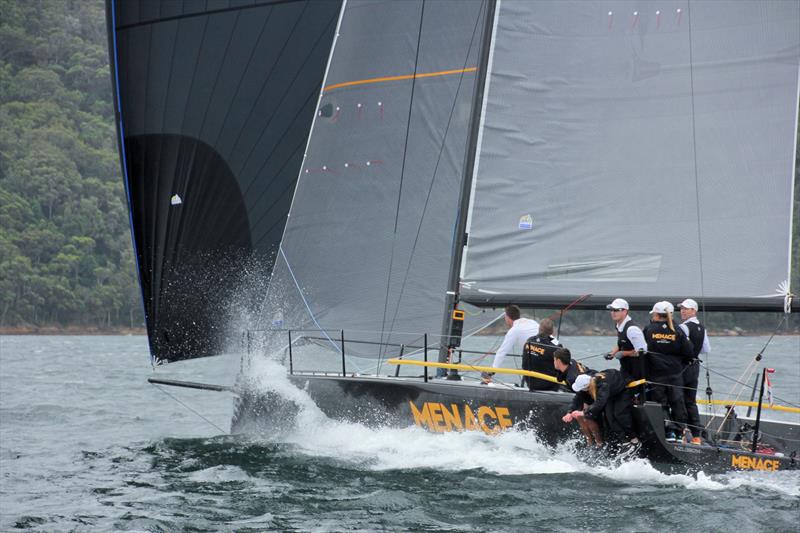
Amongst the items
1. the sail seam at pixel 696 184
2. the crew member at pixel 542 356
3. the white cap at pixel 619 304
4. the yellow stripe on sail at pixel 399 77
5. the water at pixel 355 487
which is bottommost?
the water at pixel 355 487

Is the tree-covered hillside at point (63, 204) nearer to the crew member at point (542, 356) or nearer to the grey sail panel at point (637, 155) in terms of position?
the grey sail panel at point (637, 155)

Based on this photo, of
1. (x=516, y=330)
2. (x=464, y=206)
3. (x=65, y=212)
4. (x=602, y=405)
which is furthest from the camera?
(x=65, y=212)

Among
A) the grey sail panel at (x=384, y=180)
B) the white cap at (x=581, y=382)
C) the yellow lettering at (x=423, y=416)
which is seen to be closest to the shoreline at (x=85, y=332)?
the grey sail panel at (x=384, y=180)

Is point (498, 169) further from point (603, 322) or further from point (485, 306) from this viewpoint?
point (603, 322)

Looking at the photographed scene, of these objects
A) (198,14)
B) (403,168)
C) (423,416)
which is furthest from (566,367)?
(198,14)

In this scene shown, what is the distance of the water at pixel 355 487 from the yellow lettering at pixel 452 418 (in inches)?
3.6

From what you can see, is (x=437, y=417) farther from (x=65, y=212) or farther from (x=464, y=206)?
(x=65, y=212)

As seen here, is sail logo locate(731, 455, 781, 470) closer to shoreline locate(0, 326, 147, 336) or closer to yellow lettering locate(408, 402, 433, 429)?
yellow lettering locate(408, 402, 433, 429)

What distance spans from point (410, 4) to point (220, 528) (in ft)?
20.4

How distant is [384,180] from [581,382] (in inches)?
152

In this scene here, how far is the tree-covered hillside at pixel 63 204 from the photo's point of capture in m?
57.5

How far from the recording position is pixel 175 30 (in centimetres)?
1139

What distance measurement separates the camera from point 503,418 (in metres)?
8.52

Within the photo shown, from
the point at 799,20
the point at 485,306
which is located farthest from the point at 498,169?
the point at 799,20
